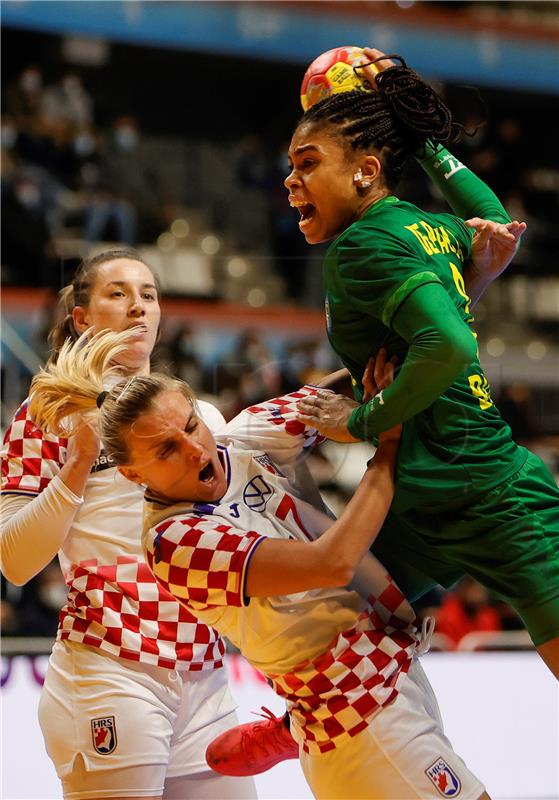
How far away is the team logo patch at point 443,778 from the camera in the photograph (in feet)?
6.61

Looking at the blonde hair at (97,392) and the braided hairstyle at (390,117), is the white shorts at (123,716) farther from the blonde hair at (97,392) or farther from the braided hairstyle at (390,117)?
the braided hairstyle at (390,117)

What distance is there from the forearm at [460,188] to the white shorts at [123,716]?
121cm

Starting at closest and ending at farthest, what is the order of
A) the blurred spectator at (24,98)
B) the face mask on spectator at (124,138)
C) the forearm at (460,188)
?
the forearm at (460,188), the blurred spectator at (24,98), the face mask on spectator at (124,138)

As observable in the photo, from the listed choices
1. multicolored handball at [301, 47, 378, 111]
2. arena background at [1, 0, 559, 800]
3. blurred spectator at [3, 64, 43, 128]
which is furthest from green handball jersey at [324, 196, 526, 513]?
blurred spectator at [3, 64, 43, 128]

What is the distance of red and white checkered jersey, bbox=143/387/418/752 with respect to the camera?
1.99 metres

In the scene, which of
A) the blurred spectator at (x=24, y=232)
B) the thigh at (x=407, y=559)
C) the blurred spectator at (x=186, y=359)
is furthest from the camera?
the blurred spectator at (x=24, y=232)

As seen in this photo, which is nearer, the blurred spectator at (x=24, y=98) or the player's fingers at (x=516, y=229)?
the player's fingers at (x=516, y=229)

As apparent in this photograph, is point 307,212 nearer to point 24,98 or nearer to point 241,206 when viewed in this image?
point 241,206

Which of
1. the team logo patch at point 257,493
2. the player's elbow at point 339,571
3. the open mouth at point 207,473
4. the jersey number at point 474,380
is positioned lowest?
the player's elbow at point 339,571

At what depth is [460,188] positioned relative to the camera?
2408 mm

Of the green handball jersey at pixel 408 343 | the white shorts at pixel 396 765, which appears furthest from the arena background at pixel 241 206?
the white shorts at pixel 396 765

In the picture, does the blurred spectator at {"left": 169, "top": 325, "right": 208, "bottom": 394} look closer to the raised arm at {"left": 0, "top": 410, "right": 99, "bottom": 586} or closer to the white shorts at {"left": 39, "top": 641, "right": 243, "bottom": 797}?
the raised arm at {"left": 0, "top": 410, "right": 99, "bottom": 586}

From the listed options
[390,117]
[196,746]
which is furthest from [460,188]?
[196,746]

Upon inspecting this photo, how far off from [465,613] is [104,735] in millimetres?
4331
